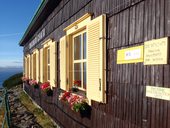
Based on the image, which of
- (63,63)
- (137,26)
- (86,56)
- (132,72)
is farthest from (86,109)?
(137,26)

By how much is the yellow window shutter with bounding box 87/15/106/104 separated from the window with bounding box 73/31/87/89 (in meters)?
0.99

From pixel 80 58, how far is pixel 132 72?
3.05 m

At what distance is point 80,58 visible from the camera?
24.9 feet

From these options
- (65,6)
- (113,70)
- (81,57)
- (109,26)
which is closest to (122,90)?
(113,70)

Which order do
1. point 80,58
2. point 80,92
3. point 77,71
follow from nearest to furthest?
point 80,92 < point 80,58 < point 77,71

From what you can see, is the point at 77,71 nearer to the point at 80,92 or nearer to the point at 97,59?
the point at 80,92

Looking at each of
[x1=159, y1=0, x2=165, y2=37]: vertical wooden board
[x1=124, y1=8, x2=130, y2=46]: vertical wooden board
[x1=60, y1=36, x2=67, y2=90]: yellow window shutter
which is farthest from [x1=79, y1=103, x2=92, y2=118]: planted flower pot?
[x1=159, y1=0, x2=165, y2=37]: vertical wooden board

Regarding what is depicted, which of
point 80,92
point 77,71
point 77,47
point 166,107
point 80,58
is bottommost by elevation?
point 80,92

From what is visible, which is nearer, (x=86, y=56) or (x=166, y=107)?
(x=166, y=107)

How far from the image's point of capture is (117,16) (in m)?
5.17

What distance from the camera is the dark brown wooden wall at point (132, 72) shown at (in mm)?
3885

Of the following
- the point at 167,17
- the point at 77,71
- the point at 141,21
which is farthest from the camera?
the point at 77,71

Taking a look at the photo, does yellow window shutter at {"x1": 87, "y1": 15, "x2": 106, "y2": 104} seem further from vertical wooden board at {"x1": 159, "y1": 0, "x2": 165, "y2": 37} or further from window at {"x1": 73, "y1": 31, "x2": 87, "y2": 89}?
vertical wooden board at {"x1": 159, "y1": 0, "x2": 165, "y2": 37}

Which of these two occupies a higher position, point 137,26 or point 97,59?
point 137,26
